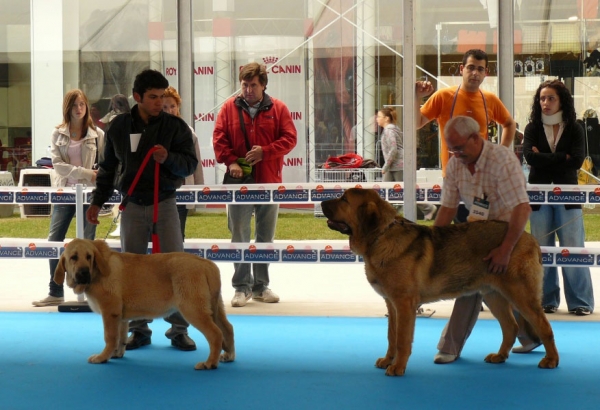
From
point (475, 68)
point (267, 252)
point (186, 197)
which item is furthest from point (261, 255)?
point (475, 68)

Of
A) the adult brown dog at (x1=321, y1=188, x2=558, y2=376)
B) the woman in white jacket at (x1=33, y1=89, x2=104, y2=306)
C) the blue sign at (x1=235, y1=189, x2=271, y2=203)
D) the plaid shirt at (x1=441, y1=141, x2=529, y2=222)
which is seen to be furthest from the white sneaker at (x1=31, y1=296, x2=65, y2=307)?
the plaid shirt at (x1=441, y1=141, x2=529, y2=222)

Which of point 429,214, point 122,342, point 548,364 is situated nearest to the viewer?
point 548,364

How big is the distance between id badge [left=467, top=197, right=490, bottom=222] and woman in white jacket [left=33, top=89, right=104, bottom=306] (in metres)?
4.14

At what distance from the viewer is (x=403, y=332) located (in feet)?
17.4

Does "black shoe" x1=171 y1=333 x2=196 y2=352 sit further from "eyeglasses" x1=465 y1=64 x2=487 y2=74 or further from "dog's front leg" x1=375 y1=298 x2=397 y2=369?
"eyeglasses" x1=465 y1=64 x2=487 y2=74

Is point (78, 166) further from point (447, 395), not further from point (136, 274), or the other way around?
point (447, 395)

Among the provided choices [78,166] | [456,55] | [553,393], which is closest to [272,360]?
[553,393]

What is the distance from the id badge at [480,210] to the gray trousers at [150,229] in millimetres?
2171

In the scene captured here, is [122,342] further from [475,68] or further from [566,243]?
[566,243]

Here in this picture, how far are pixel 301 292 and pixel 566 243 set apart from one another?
304 cm

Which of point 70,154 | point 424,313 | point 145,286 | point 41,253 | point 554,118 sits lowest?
point 424,313

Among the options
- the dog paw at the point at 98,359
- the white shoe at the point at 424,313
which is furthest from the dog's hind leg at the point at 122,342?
the white shoe at the point at 424,313

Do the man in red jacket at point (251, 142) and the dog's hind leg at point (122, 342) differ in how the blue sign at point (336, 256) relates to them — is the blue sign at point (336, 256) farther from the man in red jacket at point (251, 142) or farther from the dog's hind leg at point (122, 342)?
the dog's hind leg at point (122, 342)

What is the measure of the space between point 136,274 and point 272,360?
3.73ft
